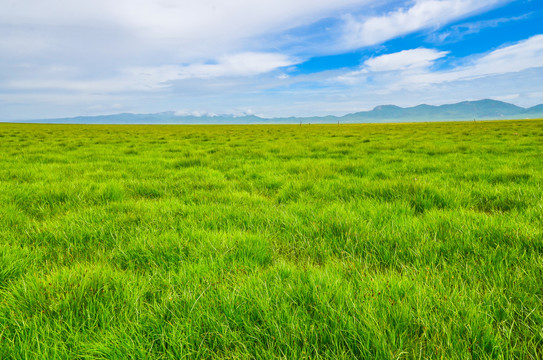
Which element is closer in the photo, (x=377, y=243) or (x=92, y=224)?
(x=377, y=243)

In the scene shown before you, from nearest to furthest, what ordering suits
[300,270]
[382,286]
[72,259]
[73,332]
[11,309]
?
[73,332]
[11,309]
[382,286]
[300,270]
[72,259]

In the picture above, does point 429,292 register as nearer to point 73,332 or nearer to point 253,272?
point 253,272

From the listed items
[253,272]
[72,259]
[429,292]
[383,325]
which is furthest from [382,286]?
[72,259]

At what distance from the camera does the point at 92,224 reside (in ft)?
10.2

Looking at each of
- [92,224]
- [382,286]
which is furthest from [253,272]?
[92,224]

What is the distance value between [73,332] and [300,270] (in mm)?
1482

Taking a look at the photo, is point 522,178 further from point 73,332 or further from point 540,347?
point 73,332

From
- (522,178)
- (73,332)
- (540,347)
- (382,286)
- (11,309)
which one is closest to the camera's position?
(540,347)

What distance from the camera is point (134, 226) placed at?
3133 mm

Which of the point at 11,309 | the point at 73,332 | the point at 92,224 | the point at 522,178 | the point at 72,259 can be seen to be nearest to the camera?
the point at 73,332

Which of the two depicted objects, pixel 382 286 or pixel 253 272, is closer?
pixel 382 286

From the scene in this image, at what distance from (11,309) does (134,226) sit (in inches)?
58.9

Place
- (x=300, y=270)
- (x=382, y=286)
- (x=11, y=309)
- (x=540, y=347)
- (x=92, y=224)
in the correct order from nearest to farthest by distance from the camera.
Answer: (x=540, y=347), (x=11, y=309), (x=382, y=286), (x=300, y=270), (x=92, y=224)

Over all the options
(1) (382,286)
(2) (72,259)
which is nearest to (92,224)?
(2) (72,259)
